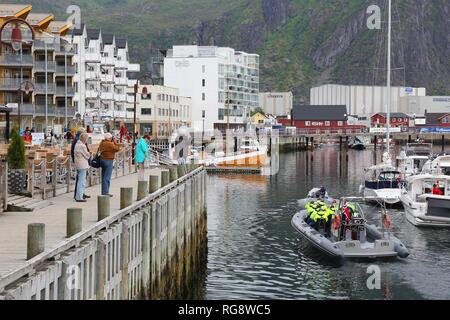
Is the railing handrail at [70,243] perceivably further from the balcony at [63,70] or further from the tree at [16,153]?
the balcony at [63,70]

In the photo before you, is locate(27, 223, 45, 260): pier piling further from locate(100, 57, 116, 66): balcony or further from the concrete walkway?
locate(100, 57, 116, 66): balcony

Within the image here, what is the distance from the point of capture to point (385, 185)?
220 ft

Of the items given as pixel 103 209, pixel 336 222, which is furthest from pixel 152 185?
pixel 336 222

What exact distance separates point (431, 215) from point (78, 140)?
1168 inches

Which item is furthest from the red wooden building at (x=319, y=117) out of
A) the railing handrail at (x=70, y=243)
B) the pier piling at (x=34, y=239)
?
the pier piling at (x=34, y=239)

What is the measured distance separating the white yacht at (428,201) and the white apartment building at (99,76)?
213 feet

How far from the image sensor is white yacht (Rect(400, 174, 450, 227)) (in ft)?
165

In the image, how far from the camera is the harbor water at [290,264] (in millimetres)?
32688

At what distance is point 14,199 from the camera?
86.5 feet

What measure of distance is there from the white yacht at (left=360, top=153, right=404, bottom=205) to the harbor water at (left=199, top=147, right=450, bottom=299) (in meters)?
2.00

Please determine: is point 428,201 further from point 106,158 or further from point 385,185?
point 106,158

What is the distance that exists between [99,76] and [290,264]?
9472 centimetres

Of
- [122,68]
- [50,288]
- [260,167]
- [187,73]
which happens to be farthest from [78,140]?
[187,73]

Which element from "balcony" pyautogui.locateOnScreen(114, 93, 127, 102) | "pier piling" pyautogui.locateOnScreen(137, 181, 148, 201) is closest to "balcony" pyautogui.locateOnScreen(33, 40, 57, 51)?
"balcony" pyautogui.locateOnScreen(114, 93, 127, 102)
